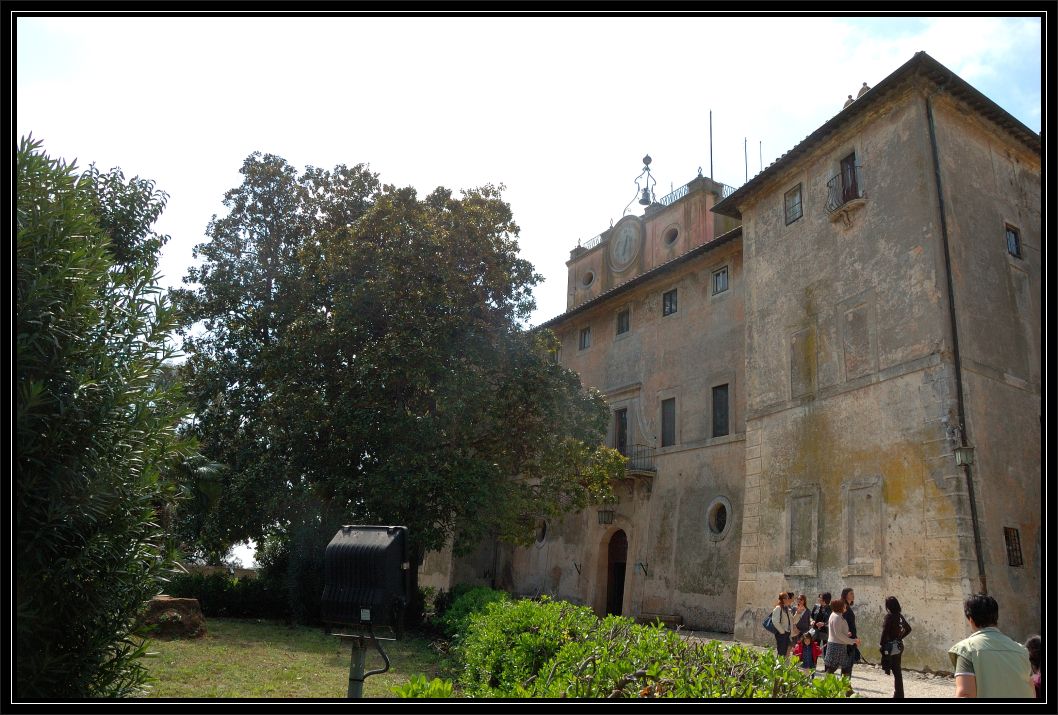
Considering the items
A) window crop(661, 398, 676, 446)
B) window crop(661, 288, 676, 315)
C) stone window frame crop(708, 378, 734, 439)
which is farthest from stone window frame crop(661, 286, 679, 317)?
stone window frame crop(708, 378, 734, 439)

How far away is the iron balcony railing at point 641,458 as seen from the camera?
76.6 feet

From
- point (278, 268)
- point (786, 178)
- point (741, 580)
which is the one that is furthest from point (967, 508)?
point (278, 268)

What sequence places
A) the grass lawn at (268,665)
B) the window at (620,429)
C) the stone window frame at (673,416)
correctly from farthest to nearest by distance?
the window at (620,429) → the stone window frame at (673,416) → the grass lawn at (268,665)

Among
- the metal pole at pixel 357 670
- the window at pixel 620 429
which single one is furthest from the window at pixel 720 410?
the metal pole at pixel 357 670

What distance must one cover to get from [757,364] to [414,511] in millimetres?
9558

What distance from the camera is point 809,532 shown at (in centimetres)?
1608

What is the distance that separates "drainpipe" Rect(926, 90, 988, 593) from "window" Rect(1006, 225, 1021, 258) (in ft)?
8.99

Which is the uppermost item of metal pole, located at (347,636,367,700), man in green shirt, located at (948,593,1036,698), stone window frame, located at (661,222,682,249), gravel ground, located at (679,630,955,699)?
stone window frame, located at (661,222,682,249)

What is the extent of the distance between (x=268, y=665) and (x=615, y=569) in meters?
15.7

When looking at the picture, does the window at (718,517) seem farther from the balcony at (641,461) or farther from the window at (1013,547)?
the window at (1013,547)

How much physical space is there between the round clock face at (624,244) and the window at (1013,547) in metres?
18.5

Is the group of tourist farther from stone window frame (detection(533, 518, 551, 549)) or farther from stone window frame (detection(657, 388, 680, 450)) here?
stone window frame (detection(533, 518, 551, 549))

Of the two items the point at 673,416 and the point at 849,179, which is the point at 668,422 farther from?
the point at 849,179

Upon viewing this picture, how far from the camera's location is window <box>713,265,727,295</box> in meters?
22.3
